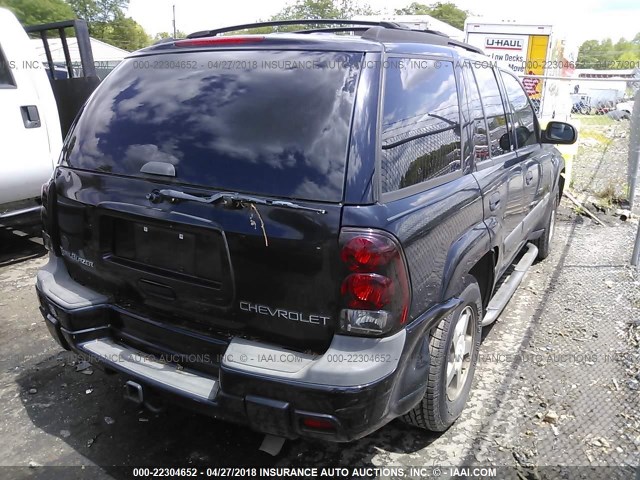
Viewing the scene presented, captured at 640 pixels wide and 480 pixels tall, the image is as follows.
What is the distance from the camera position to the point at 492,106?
3.44 meters

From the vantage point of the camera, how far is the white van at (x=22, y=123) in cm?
479

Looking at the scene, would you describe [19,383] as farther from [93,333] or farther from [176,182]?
[176,182]

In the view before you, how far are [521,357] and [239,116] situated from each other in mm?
2698

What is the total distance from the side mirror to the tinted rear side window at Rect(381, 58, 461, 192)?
88.2 inches

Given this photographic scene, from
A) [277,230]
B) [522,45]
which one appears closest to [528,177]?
[277,230]

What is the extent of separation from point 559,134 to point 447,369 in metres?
2.92

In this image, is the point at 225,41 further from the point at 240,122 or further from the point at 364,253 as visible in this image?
the point at 364,253

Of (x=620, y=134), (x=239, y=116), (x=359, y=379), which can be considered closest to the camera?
(x=359, y=379)

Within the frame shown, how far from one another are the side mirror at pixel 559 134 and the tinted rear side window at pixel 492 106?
1248 mm

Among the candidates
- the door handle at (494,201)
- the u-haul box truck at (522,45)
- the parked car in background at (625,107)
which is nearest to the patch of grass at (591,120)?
the parked car in background at (625,107)

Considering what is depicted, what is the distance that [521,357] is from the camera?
3.76 metres

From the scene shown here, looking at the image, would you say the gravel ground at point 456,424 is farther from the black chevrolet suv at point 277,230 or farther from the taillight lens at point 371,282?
the taillight lens at point 371,282

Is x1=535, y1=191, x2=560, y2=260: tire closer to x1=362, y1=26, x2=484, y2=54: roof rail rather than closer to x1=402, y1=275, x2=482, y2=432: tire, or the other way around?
x1=402, y1=275, x2=482, y2=432: tire

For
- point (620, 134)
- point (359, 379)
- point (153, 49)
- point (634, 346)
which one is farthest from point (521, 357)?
point (620, 134)
